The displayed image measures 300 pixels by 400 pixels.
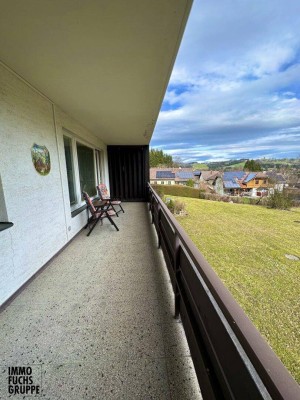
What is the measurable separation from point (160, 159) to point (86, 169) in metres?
42.9

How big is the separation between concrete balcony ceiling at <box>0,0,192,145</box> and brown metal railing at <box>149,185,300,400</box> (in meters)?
1.49

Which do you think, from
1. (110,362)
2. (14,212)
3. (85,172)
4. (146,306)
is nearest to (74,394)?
(110,362)

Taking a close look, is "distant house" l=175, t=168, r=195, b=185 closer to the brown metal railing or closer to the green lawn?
the green lawn

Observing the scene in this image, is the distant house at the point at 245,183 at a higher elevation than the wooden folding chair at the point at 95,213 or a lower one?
lower

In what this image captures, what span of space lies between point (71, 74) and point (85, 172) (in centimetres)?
291

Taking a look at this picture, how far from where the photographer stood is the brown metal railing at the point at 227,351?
0.45 metres

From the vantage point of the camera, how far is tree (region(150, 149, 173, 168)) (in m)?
44.5

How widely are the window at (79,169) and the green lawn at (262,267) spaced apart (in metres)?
3.50

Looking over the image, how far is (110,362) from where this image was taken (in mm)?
1238

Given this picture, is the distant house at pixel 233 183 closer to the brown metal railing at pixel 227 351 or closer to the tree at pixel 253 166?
the tree at pixel 253 166

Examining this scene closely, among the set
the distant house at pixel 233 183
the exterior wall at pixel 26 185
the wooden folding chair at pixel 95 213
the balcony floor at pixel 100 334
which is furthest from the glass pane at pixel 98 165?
the distant house at pixel 233 183

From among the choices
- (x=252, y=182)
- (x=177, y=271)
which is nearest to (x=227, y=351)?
(x=177, y=271)

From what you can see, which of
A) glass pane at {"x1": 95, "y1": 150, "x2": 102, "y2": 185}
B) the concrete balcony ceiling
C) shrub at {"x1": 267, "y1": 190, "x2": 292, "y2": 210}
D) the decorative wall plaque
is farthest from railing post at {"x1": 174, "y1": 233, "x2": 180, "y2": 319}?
shrub at {"x1": 267, "y1": 190, "x2": 292, "y2": 210}

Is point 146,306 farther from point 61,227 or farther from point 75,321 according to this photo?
point 61,227
